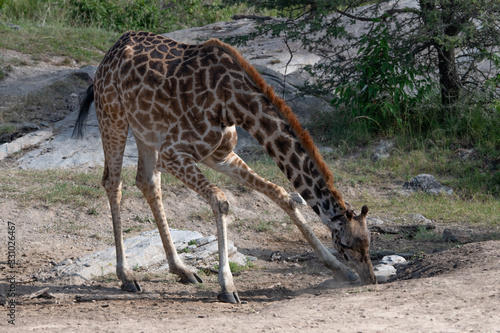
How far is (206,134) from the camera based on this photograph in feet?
16.8

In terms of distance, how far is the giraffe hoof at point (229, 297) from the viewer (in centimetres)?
468

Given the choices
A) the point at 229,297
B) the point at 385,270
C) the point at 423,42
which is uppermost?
the point at 423,42

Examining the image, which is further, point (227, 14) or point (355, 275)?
point (227, 14)

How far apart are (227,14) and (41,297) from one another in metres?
13.3

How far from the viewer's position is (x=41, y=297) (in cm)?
495

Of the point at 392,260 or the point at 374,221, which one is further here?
the point at 374,221

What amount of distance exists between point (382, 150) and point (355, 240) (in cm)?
518

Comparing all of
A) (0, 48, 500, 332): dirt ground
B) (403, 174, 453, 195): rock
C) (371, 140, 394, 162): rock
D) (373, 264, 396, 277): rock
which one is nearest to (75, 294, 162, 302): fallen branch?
(0, 48, 500, 332): dirt ground

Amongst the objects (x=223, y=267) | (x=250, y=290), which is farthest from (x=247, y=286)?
(x=223, y=267)

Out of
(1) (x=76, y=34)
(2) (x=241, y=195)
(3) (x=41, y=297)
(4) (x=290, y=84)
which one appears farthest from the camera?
(1) (x=76, y=34)

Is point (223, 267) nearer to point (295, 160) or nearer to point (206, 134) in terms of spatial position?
point (295, 160)

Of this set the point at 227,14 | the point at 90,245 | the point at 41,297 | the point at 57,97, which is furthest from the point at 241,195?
the point at 227,14

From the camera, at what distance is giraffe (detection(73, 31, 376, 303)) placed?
15.7 feet

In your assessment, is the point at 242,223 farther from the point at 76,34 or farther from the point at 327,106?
the point at 76,34
